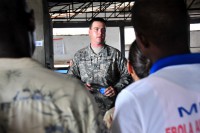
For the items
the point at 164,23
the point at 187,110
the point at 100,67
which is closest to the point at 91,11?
the point at 100,67

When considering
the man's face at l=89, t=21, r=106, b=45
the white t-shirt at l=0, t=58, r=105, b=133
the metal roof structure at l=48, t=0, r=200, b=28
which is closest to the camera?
the white t-shirt at l=0, t=58, r=105, b=133

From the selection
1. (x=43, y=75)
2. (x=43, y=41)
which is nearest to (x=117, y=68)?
(x=43, y=41)

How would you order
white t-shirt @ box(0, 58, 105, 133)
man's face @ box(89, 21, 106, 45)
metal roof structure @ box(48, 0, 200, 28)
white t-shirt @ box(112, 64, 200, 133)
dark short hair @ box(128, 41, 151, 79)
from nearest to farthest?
white t-shirt @ box(0, 58, 105, 133), white t-shirt @ box(112, 64, 200, 133), dark short hair @ box(128, 41, 151, 79), man's face @ box(89, 21, 106, 45), metal roof structure @ box(48, 0, 200, 28)

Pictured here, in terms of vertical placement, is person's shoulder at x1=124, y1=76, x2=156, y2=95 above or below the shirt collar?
below

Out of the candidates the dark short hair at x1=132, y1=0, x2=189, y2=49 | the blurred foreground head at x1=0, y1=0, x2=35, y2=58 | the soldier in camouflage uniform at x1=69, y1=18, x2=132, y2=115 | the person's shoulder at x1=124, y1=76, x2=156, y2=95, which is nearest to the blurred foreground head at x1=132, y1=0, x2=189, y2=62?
the dark short hair at x1=132, y1=0, x2=189, y2=49

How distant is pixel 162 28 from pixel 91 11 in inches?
395

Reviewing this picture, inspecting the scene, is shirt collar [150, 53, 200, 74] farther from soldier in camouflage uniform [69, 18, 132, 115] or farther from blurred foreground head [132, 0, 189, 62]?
soldier in camouflage uniform [69, 18, 132, 115]

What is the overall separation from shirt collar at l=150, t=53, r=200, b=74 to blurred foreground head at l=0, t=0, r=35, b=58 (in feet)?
1.55

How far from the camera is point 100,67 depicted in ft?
12.1

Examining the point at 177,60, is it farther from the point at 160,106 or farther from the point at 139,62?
the point at 139,62

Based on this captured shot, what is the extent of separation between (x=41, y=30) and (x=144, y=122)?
3.65 meters

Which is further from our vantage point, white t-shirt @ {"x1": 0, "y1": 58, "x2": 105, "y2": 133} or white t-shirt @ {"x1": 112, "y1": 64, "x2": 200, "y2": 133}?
white t-shirt @ {"x1": 112, "y1": 64, "x2": 200, "y2": 133}

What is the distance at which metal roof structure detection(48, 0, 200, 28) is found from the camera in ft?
33.8

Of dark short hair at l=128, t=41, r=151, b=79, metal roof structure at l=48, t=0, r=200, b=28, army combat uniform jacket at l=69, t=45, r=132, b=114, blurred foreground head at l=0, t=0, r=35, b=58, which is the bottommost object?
army combat uniform jacket at l=69, t=45, r=132, b=114
